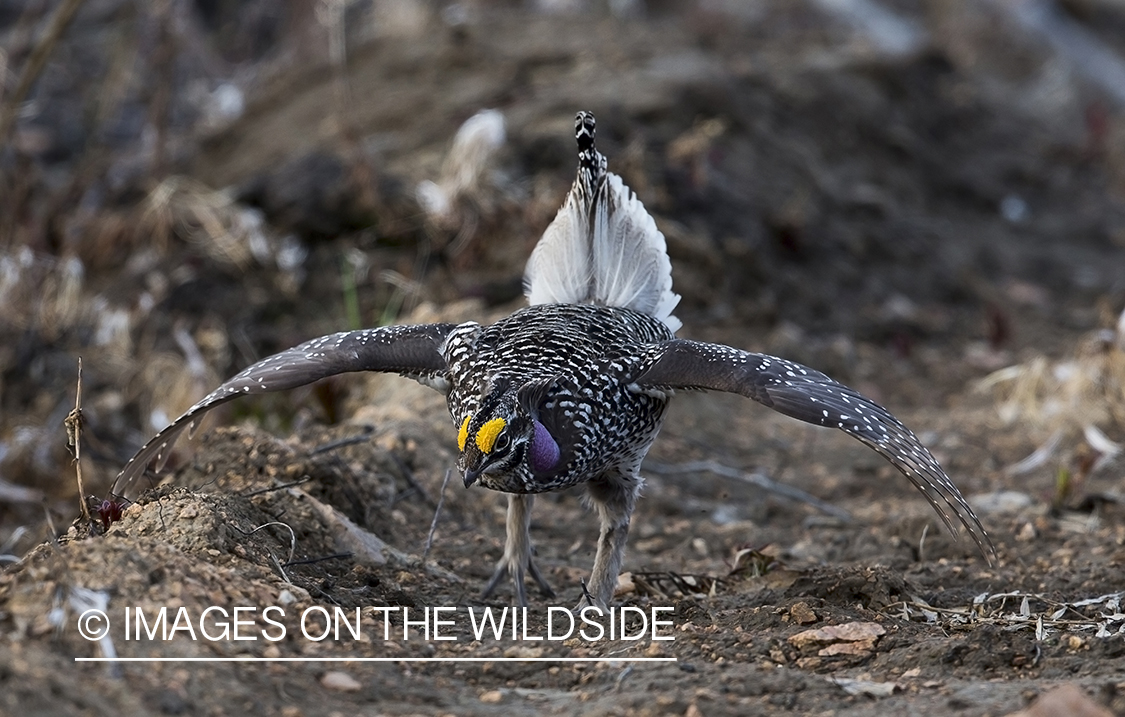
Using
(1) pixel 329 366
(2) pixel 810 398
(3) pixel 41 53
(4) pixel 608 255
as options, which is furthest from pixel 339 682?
(3) pixel 41 53

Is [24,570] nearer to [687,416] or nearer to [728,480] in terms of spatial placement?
[728,480]

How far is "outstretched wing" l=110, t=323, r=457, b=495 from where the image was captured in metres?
5.45

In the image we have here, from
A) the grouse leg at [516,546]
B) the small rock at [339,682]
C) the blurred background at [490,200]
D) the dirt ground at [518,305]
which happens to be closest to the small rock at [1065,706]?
the dirt ground at [518,305]

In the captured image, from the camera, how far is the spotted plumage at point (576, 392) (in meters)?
4.78

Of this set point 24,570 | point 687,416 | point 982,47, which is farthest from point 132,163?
point 982,47

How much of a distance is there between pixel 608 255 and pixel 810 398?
5.84ft

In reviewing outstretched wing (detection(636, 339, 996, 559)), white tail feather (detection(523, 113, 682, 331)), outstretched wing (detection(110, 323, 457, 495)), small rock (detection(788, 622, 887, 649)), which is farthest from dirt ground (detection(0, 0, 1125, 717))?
white tail feather (detection(523, 113, 682, 331))

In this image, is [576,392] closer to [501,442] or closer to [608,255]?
[501,442]

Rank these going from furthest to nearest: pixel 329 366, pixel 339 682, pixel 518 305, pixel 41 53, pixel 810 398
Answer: pixel 518 305 → pixel 41 53 → pixel 329 366 → pixel 810 398 → pixel 339 682

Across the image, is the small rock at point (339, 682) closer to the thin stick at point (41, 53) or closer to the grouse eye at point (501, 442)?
the grouse eye at point (501, 442)

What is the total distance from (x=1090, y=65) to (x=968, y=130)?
4.47 meters

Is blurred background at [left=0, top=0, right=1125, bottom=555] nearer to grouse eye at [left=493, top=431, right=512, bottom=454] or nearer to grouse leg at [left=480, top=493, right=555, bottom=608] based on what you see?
grouse leg at [left=480, top=493, right=555, bottom=608]

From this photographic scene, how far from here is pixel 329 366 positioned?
552cm

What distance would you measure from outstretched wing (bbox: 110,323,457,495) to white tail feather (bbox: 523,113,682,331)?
103 cm
